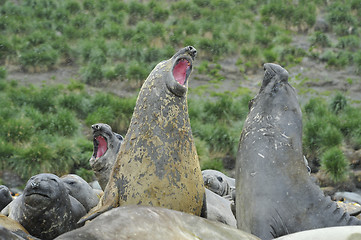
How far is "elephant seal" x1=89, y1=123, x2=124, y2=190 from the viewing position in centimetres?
514

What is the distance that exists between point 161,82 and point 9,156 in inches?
333

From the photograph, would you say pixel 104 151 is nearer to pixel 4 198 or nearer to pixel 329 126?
pixel 4 198

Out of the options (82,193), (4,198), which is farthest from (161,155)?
(4,198)

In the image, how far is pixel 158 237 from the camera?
283cm

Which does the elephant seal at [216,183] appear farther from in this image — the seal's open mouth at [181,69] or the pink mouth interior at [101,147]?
the seal's open mouth at [181,69]

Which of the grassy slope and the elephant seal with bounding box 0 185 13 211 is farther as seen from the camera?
the grassy slope

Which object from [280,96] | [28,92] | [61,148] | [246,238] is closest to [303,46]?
[28,92]

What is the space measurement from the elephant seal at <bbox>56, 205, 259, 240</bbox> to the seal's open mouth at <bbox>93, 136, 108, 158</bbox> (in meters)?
2.18

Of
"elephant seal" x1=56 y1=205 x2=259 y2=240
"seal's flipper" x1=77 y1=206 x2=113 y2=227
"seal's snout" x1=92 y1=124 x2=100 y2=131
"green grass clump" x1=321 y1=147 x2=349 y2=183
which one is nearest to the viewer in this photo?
"elephant seal" x1=56 y1=205 x2=259 y2=240

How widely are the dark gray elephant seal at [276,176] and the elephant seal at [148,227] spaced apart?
0.62 m

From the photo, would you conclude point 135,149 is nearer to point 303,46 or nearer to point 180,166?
point 180,166

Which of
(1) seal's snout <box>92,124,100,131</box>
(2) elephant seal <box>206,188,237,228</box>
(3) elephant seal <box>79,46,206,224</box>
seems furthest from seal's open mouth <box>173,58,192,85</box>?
(2) elephant seal <box>206,188,237,228</box>

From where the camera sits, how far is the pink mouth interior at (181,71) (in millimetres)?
4250

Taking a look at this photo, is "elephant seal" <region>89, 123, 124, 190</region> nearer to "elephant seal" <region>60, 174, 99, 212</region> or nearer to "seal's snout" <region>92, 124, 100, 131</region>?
"seal's snout" <region>92, 124, 100, 131</region>
